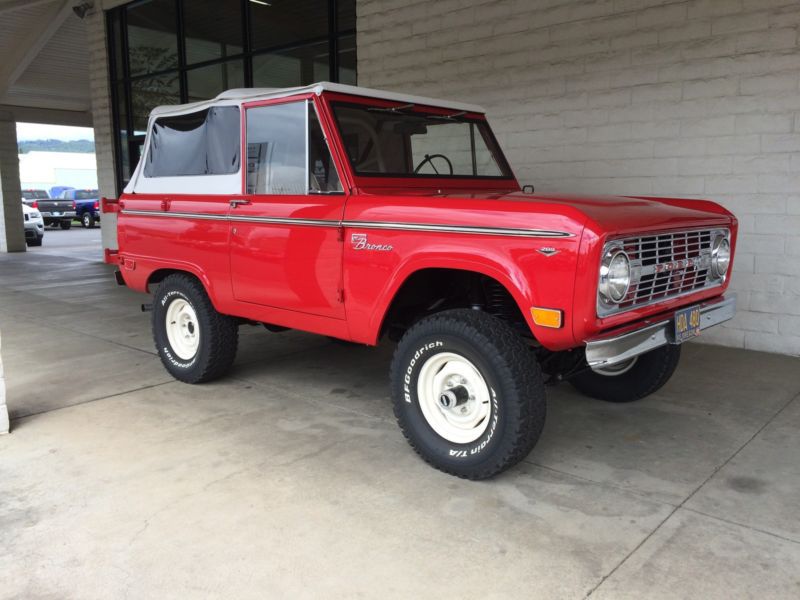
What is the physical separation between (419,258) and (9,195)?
637 inches

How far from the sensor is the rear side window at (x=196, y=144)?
428cm

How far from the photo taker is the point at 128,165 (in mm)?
12539

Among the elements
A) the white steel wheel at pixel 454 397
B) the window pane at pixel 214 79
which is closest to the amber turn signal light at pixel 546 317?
the white steel wheel at pixel 454 397

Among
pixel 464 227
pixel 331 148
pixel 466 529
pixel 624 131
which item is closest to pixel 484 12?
pixel 624 131

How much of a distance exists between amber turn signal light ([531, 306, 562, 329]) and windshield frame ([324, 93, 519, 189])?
1.33m

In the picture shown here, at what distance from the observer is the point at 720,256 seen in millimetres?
3666

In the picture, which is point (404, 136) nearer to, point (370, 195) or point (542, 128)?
point (370, 195)

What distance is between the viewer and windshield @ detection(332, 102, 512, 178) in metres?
3.80

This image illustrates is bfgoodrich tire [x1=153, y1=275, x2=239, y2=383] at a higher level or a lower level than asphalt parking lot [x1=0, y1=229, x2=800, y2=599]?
higher

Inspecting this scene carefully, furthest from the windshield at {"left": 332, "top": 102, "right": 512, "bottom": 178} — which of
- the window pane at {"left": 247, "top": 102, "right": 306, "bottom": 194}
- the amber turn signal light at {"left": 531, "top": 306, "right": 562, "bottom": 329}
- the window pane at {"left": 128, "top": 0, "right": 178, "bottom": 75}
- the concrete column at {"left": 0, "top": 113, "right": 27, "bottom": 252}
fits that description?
the concrete column at {"left": 0, "top": 113, "right": 27, "bottom": 252}

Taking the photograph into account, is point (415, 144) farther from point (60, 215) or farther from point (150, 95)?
point (60, 215)

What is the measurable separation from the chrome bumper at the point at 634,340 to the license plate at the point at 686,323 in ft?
0.10

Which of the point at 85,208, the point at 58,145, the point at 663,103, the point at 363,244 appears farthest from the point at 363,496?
the point at 58,145

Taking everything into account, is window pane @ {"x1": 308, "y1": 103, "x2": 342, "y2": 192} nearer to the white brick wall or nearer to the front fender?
the front fender
